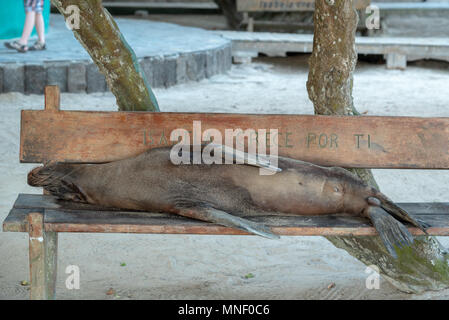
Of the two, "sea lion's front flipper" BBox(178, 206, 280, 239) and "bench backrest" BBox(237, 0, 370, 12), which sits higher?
"bench backrest" BBox(237, 0, 370, 12)

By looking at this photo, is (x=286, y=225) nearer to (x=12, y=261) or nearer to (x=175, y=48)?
(x=12, y=261)

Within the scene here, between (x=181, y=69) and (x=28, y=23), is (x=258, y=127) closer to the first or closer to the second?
(x=181, y=69)

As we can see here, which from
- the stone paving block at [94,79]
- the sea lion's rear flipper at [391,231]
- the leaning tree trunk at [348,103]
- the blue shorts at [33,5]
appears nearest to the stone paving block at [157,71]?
the stone paving block at [94,79]

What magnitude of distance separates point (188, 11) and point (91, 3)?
13.9 m

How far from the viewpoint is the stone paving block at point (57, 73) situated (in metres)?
7.82

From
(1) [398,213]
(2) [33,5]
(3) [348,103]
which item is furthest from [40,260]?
(2) [33,5]

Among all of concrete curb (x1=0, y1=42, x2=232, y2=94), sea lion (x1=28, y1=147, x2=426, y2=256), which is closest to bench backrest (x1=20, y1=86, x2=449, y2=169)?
sea lion (x1=28, y1=147, x2=426, y2=256)

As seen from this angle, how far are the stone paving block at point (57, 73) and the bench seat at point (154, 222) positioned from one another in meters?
4.80

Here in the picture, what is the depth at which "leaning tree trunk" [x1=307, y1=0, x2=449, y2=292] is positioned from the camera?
349 cm

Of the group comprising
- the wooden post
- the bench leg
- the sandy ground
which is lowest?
the sandy ground

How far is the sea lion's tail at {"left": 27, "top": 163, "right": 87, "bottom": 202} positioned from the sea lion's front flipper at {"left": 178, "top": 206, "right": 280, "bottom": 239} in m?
0.61

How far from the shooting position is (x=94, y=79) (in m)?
8.14

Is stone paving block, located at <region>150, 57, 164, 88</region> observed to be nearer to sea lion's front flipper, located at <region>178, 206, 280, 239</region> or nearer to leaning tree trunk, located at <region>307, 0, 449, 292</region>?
leaning tree trunk, located at <region>307, 0, 449, 292</region>

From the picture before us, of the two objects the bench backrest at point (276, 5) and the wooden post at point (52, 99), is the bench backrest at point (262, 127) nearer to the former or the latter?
the wooden post at point (52, 99)
